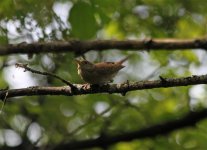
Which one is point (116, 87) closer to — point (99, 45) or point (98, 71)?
point (98, 71)

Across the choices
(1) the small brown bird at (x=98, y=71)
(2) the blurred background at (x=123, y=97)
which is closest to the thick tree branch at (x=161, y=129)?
(2) the blurred background at (x=123, y=97)

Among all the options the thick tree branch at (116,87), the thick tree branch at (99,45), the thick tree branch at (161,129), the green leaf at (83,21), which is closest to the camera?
the thick tree branch at (116,87)

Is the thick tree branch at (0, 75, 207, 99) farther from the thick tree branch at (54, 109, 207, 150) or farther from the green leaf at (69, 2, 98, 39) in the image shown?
the thick tree branch at (54, 109, 207, 150)

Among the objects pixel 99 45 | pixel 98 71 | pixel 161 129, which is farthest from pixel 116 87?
pixel 161 129

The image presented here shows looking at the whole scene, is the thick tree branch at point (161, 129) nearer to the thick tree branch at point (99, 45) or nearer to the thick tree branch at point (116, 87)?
the thick tree branch at point (99, 45)

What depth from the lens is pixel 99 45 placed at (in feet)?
19.1

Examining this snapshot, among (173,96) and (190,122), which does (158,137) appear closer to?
(190,122)

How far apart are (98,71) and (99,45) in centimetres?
175

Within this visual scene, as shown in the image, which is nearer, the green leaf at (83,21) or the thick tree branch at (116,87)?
the thick tree branch at (116,87)

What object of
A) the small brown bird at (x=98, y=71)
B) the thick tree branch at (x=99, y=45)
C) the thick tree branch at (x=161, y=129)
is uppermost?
the small brown bird at (x=98, y=71)

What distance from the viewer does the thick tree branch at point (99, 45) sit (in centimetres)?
533

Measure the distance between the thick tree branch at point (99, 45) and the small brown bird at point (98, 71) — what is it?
125 centimetres

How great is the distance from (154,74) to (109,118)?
0.88m

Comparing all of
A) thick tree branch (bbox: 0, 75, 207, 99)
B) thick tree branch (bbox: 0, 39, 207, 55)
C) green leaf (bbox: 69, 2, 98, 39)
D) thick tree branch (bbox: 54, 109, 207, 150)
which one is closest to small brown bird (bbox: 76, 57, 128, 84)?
thick tree branch (bbox: 0, 75, 207, 99)
